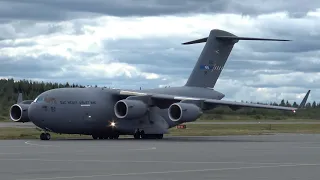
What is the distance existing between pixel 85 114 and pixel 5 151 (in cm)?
1385

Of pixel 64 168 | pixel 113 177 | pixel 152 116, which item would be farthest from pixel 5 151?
pixel 152 116

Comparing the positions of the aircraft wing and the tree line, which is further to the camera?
the tree line

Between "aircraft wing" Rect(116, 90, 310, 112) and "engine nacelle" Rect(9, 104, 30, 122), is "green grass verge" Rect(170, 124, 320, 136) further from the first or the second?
"engine nacelle" Rect(9, 104, 30, 122)

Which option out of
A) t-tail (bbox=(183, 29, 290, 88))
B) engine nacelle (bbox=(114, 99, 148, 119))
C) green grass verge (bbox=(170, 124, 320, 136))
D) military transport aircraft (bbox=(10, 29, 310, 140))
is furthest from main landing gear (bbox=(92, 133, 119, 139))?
green grass verge (bbox=(170, 124, 320, 136))

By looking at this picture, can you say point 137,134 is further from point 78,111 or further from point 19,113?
point 19,113

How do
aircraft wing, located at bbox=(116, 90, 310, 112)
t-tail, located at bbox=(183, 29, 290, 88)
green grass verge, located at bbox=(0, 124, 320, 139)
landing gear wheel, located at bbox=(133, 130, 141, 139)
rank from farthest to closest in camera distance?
t-tail, located at bbox=(183, 29, 290, 88) < green grass verge, located at bbox=(0, 124, 320, 139) < landing gear wheel, located at bbox=(133, 130, 141, 139) < aircraft wing, located at bbox=(116, 90, 310, 112)

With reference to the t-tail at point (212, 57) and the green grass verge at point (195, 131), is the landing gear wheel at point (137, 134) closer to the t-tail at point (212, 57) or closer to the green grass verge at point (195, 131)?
the green grass verge at point (195, 131)

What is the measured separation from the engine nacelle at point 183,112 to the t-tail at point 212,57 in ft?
16.8

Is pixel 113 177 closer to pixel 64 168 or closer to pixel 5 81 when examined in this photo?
pixel 64 168

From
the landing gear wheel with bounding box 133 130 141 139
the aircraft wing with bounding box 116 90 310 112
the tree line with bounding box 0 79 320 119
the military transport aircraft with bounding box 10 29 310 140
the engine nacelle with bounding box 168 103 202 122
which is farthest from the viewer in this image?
the tree line with bounding box 0 79 320 119

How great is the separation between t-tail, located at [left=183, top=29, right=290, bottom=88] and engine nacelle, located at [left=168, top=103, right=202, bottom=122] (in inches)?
201

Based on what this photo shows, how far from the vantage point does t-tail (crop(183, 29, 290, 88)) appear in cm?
4591

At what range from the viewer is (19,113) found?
140 feet

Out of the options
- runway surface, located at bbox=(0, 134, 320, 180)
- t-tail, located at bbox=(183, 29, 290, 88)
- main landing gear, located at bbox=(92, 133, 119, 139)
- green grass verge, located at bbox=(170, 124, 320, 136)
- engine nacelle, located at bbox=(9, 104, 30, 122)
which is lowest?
green grass verge, located at bbox=(170, 124, 320, 136)
